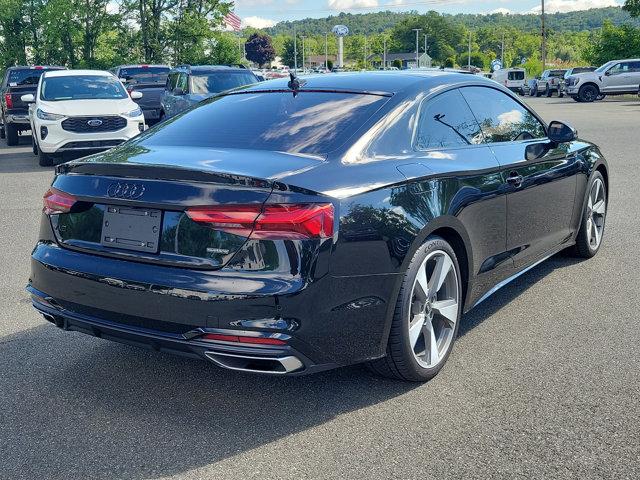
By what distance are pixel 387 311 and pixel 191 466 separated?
3.70 ft

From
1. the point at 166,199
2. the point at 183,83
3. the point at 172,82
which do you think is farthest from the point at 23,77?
the point at 166,199

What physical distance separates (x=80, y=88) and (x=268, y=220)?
526 inches

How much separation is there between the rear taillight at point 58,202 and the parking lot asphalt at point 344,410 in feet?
2.97

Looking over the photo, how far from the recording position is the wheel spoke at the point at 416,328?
3898 millimetres

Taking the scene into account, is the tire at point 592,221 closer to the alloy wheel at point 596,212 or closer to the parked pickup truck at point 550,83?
the alloy wheel at point 596,212

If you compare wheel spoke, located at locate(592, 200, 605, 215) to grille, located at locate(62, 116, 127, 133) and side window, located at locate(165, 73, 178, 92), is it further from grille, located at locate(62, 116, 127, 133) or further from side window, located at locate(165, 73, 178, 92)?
side window, located at locate(165, 73, 178, 92)

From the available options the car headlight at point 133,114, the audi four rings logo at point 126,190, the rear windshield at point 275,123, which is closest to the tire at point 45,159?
A: the car headlight at point 133,114

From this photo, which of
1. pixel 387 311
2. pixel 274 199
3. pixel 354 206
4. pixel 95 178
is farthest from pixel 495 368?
pixel 95 178

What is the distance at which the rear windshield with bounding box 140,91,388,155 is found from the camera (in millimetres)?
3979

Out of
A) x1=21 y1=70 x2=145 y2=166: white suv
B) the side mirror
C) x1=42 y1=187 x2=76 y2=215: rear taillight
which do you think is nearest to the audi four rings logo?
x1=42 y1=187 x2=76 y2=215: rear taillight

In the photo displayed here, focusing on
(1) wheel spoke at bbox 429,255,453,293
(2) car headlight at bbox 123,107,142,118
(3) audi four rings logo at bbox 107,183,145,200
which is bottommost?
(1) wheel spoke at bbox 429,255,453,293

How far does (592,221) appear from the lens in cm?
648

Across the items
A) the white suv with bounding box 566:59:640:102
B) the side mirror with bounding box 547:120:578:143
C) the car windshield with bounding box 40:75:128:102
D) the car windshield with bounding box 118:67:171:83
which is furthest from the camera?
the white suv with bounding box 566:59:640:102

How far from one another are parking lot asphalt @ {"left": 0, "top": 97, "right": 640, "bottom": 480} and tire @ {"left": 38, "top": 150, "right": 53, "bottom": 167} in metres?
9.86
